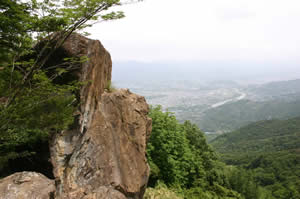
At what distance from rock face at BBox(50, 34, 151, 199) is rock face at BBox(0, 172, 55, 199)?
35 cm

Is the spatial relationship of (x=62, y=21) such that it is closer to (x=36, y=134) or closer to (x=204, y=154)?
(x=36, y=134)

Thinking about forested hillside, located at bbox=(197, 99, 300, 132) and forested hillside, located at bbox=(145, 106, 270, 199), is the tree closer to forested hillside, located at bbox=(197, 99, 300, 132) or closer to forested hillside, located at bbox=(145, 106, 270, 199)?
forested hillside, located at bbox=(145, 106, 270, 199)

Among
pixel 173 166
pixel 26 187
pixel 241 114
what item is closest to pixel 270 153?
pixel 173 166

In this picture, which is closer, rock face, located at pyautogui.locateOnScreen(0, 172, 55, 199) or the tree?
the tree

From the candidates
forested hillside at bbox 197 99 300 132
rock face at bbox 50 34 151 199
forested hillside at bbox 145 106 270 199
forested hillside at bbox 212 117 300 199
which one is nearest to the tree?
rock face at bbox 50 34 151 199

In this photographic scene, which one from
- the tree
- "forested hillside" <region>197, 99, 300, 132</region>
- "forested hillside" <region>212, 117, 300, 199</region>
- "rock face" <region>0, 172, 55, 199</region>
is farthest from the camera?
"forested hillside" <region>197, 99, 300, 132</region>

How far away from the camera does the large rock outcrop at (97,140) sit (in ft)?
20.4

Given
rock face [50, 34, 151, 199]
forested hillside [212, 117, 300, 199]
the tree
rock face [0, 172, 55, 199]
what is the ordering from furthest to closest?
forested hillside [212, 117, 300, 199], rock face [50, 34, 151, 199], rock face [0, 172, 55, 199], the tree

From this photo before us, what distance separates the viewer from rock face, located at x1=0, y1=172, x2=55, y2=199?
17.7ft

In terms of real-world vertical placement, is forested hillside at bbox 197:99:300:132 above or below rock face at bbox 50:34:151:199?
below

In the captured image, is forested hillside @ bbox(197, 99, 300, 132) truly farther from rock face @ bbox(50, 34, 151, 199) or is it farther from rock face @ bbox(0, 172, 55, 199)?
rock face @ bbox(0, 172, 55, 199)

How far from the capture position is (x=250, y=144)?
88.1 meters

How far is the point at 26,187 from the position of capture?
5680 millimetres

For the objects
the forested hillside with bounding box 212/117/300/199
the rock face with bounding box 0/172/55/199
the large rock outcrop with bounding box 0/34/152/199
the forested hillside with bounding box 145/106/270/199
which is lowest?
the forested hillside with bounding box 212/117/300/199
